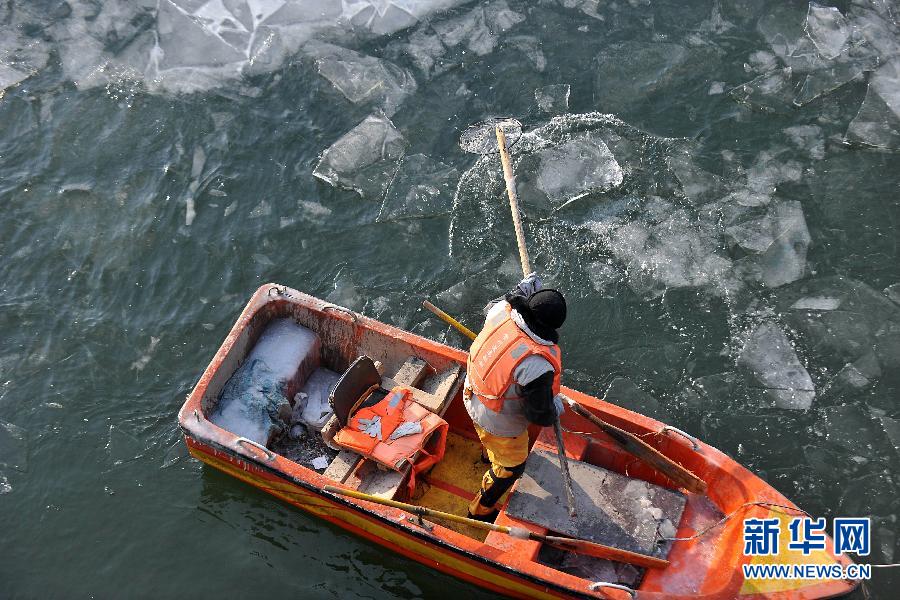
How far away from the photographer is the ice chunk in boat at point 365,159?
870 cm

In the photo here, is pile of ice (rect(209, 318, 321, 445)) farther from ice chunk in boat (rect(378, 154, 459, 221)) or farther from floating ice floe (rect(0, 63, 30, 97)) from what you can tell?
floating ice floe (rect(0, 63, 30, 97))

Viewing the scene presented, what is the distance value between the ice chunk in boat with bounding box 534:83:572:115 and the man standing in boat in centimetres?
406

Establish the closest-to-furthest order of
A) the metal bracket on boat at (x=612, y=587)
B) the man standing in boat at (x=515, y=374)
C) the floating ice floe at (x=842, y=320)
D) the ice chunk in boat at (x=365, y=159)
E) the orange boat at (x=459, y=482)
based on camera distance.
→ the man standing in boat at (x=515, y=374), the metal bracket on boat at (x=612, y=587), the orange boat at (x=459, y=482), the floating ice floe at (x=842, y=320), the ice chunk in boat at (x=365, y=159)

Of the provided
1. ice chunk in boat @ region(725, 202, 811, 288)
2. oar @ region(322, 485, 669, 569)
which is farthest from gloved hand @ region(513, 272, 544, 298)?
ice chunk in boat @ region(725, 202, 811, 288)

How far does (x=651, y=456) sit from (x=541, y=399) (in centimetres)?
131

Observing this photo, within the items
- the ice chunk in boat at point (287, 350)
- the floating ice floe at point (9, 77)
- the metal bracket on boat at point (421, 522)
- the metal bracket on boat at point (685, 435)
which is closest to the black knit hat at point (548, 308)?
the metal bracket on boat at point (685, 435)

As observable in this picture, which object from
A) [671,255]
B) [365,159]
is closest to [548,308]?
[671,255]

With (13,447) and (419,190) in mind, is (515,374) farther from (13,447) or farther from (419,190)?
(13,447)

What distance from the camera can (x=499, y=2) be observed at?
10.5 m

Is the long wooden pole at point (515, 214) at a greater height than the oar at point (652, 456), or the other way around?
the long wooden pole at point (515, 214)

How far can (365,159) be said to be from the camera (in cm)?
884

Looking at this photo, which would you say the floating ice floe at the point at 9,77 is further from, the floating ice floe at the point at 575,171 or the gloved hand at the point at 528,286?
the gloved hand at the point at 528,286

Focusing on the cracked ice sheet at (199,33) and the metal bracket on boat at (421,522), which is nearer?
the metal bracket on boat at (421,522)

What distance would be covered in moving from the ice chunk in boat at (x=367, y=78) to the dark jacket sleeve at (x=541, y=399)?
16.9ft
